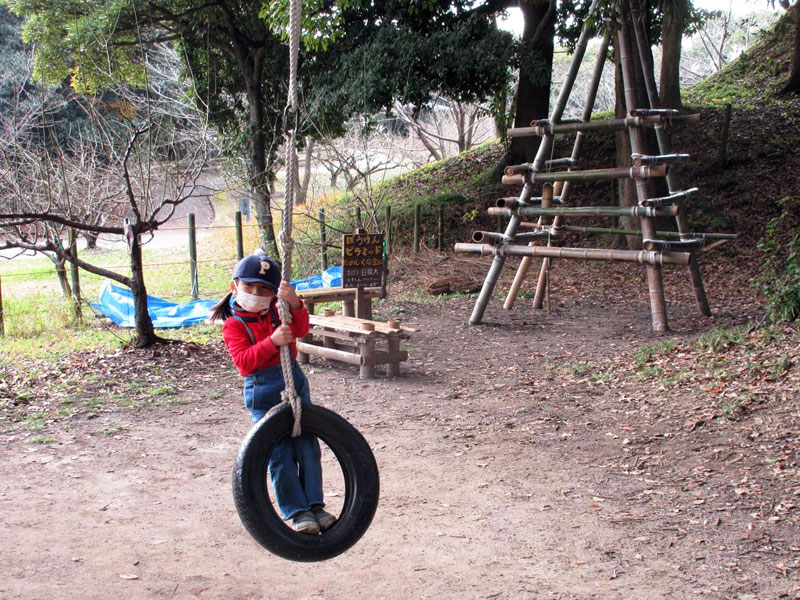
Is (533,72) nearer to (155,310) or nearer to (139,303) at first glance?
(155,310)

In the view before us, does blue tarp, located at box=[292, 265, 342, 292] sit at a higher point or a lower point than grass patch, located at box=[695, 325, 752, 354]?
higher

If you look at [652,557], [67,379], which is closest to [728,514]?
[652,557]

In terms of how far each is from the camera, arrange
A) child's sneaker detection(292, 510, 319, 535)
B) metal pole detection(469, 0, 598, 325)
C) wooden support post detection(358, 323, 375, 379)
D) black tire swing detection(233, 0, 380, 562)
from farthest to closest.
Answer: metal pole detection(469, 0, 598, 325) < wooden support post detection(358, 323, 375, 379) < child's sneaker detection(292, 510, 319, 535) < black tire swing detection(233, 0, 380, 562)

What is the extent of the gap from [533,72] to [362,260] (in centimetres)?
672

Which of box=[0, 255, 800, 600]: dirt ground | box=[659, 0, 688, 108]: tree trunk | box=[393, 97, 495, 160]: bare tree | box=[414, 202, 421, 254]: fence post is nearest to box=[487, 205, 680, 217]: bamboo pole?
box=[0, 255, 800, 600]: dirt ground

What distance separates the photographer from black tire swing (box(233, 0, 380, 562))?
2.77m

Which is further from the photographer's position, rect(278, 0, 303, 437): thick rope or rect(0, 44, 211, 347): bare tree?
rect(0, 44, 211, 347): bare tree

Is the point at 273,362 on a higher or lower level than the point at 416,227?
lower

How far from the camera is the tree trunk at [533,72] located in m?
13.5

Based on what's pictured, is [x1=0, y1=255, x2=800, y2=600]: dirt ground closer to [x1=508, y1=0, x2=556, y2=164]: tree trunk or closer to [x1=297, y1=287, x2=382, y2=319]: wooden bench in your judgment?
[x1=297, y1=287, x2=382, y2=319]: wooden bench

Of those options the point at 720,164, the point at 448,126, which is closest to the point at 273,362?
the point at 720,164

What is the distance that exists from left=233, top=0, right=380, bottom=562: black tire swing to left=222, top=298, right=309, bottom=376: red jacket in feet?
1.18

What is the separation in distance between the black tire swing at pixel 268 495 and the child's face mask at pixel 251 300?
0.63 meters

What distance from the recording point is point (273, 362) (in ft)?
11.1
